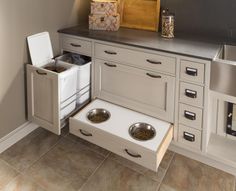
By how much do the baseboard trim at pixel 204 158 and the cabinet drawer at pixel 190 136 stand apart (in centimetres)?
10

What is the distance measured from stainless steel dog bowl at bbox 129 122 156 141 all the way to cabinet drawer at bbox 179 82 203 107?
336 mm

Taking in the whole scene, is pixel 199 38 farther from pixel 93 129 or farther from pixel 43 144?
pixel 43 144

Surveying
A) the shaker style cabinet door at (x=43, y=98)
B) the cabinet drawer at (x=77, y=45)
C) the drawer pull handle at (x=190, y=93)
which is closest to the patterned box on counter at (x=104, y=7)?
the cabinet drawer at (x=77, y=45)

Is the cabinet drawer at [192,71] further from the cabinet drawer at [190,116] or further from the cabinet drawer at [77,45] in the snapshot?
the cabinet drawer at [77,45]

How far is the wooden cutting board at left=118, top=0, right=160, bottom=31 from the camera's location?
2.39 m

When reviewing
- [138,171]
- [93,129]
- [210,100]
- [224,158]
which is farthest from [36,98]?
[224,158]

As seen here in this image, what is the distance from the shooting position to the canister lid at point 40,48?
2.18 m

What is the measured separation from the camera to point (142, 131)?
2049 mm

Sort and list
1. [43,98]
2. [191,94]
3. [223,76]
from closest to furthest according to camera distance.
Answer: [223,76]
[191,94]
[43,98]

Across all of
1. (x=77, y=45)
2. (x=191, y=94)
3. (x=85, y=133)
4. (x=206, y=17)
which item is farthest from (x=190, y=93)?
(x=77, y=45)

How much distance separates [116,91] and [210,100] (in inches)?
31.1

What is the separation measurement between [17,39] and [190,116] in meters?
1.45

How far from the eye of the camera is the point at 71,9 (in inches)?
98.9

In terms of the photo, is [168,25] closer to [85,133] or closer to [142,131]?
[142,131]
